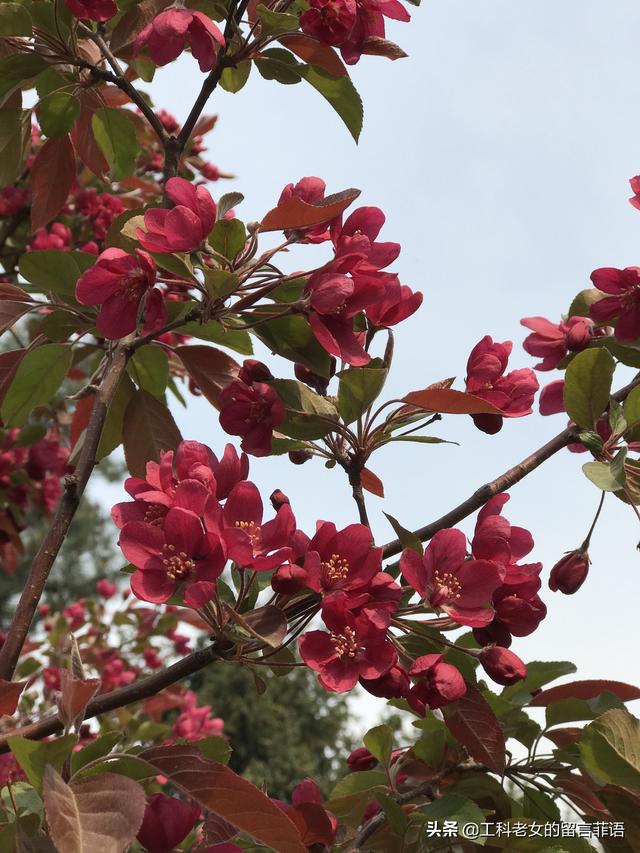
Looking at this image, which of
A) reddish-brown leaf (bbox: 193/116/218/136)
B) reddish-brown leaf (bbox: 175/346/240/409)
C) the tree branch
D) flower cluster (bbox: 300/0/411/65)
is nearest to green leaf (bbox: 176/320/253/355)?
reddish-brown leaf (bbox: 175/346/240/409)

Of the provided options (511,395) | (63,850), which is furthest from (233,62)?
(63,850)

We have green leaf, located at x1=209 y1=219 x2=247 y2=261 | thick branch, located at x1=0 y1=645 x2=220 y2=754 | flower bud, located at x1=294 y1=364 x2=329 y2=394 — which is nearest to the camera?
thick branch, located at x1=0 y1=645 x2=220 y2=754

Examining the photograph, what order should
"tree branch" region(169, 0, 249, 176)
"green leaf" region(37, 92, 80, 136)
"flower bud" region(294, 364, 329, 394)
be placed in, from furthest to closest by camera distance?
"green leaf" region(37, 92, 80, 136) < "tree branch" region(169, 0, 249, 176) < "flower bud" region(294, 364, 329, 394)

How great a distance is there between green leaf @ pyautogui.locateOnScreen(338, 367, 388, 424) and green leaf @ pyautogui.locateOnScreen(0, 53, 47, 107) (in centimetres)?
75

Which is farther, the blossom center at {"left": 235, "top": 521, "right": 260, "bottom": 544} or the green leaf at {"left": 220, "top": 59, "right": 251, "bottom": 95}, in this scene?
the green leaf at {"left": 220, "top": 59, "right": 251, "bottom": 95}

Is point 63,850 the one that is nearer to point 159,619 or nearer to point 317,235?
point 317,235

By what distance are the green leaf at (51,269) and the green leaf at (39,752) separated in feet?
2.29

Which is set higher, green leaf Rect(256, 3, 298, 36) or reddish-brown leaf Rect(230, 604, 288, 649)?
green leaf Rect(256, 3, 298, 36)

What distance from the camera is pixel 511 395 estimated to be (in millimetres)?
1246

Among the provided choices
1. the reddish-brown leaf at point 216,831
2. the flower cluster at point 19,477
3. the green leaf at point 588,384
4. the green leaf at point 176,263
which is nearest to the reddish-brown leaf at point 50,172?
the green leaf at point 176,263

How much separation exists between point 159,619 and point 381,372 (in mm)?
3323

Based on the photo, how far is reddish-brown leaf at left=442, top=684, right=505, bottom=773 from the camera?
1.12m

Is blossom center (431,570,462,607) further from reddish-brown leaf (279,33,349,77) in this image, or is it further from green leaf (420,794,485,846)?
reddish-brown leaf (279,33,349,77)

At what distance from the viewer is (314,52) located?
140 cm
